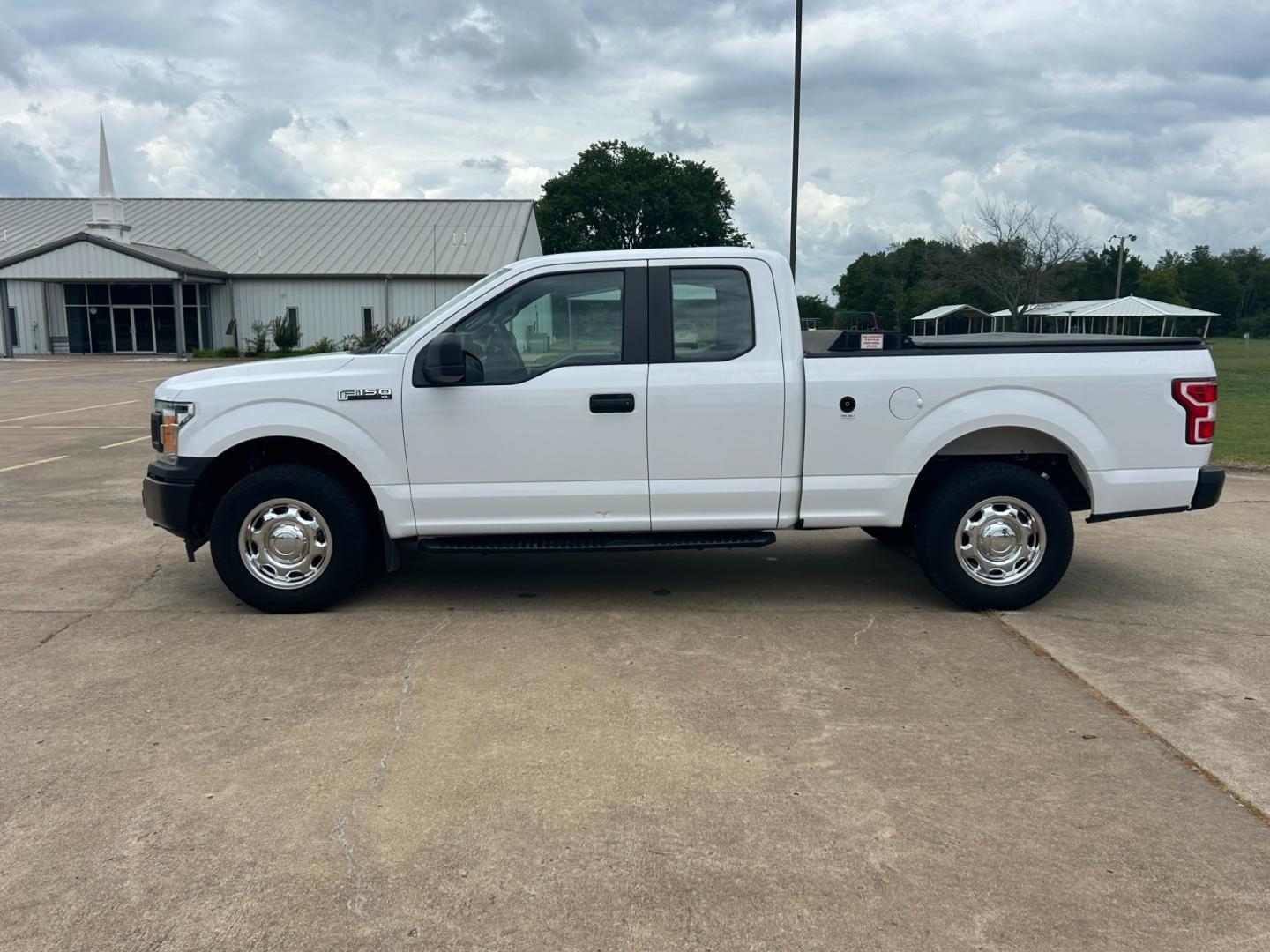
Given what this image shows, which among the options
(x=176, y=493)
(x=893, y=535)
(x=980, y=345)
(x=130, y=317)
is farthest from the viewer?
(x=130, y=317)

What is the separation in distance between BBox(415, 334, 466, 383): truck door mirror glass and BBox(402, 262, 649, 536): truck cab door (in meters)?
0.13

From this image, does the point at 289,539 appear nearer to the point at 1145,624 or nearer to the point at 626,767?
the point at 626,767

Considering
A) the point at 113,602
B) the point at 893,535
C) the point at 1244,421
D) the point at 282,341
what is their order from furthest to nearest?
1. the point at 282,341
2. the point at 1244,421
3. the point at 893,535
4. the point at 113,602

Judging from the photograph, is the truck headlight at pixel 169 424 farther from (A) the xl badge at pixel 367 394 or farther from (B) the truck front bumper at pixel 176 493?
(A) the xl badge at pixel 367 394

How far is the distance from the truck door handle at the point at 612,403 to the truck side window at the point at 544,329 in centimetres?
21

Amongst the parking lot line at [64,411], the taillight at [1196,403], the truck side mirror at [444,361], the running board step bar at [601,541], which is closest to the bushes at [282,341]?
the parking lot line at [64,411]

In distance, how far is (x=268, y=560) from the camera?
580 centimetres

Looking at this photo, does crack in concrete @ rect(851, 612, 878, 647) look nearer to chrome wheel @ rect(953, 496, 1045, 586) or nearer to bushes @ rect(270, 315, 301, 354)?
chrome wheel @ rect(953, 496, 1045, 586)

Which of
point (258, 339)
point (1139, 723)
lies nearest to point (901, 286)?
point (258, 339)

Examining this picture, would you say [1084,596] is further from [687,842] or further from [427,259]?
[427,259]

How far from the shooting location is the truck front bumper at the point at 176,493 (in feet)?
18.6

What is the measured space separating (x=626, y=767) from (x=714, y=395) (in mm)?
2353

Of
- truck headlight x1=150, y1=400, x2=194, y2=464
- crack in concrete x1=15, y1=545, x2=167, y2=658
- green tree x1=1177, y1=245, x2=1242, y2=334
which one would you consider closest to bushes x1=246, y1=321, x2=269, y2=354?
crack in concrete x1=15, y1=545, x2=167, y2=658

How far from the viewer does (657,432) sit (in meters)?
5.63
